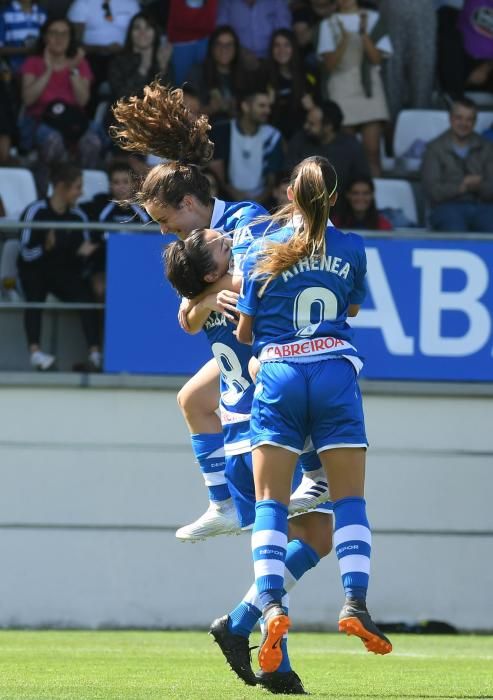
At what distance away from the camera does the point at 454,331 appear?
954cm

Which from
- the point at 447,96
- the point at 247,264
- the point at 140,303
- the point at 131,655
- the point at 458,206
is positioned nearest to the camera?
the point at 247,264

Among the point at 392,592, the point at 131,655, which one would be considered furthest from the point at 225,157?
the point at 131,655

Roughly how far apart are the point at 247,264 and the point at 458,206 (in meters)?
6.01

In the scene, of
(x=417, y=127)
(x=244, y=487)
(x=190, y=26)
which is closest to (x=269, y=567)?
(x=244, y=487)

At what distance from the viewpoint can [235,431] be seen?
567 centimetres

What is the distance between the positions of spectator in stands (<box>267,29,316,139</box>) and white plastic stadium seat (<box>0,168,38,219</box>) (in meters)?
2.20

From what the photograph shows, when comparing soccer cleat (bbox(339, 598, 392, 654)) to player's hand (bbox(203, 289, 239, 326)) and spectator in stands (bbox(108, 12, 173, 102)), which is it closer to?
player's hand (bbox(203, 289, 239, 326))

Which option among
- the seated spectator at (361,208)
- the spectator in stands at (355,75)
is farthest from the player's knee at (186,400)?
the spectator in stands at (355,75)

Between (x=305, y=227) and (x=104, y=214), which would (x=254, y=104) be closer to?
(x=104, y=214)

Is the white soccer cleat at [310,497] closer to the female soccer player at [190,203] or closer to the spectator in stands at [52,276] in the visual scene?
the female soccer player at [190,203]

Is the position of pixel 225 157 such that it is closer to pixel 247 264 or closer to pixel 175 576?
pixel 175 576

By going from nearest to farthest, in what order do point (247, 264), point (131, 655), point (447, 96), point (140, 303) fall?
point (247, 264) → point (131, 655) → point (140, 303) → point (447, 96)

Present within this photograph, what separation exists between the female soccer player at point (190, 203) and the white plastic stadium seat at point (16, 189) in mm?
4954

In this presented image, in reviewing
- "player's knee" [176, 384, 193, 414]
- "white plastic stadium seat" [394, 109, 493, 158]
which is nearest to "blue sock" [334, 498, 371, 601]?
"player's knee" [176, 384, 193, 414]
